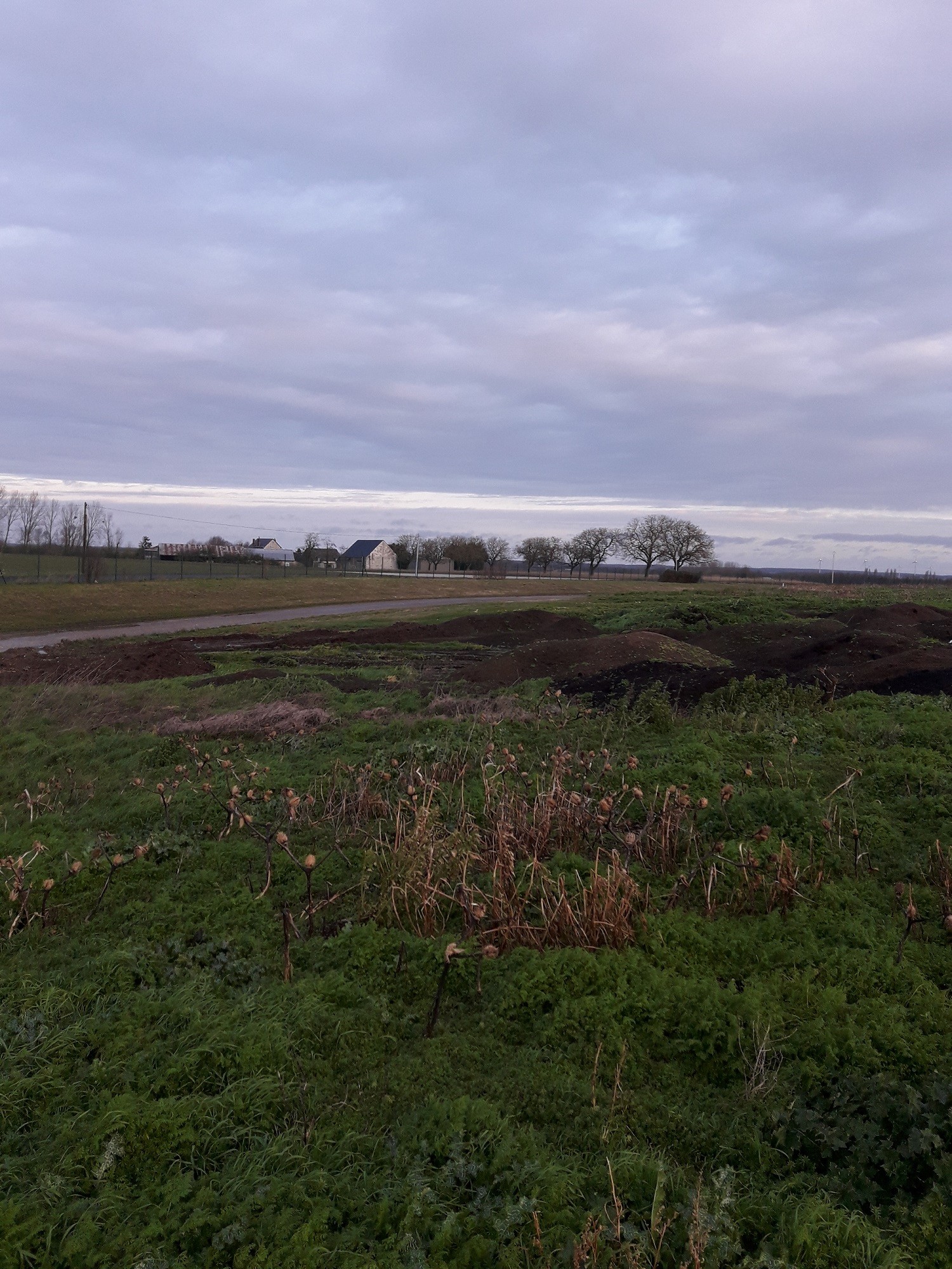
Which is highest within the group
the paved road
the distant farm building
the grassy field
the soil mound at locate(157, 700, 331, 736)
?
the distant farm building

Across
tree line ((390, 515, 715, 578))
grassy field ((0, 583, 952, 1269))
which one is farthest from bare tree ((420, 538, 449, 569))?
grassy field ((0, 583, 952, 1269))

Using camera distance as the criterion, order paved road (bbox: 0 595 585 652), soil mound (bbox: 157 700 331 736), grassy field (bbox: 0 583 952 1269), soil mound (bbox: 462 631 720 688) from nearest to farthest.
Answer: grassy field (bbox: 0 583 952 1269) < soil mound (bbox: 157 700 331 736) < soil mound (bbox: 462 631 720 688) < paved road (bbox: 0 595 585 652)

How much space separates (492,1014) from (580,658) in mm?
9715

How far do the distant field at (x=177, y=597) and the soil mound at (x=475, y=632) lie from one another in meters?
10.6

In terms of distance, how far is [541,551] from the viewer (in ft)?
284

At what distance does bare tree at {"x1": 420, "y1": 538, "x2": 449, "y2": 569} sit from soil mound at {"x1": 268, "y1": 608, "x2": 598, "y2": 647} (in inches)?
2351

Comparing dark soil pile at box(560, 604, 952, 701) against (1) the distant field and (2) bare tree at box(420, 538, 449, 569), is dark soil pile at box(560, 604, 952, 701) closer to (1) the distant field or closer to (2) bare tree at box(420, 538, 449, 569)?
(1) the distant field

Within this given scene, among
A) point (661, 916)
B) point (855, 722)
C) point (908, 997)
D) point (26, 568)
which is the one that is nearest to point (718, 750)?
point (855, 722)

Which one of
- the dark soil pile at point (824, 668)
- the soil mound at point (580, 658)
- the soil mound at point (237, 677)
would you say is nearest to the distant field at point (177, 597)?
the soil mound at point (237, 677)

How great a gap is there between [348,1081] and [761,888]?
2982mm

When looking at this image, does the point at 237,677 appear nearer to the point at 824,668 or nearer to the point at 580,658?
the point at 580,658

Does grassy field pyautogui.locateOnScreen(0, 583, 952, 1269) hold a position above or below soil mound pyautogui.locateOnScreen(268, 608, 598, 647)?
below

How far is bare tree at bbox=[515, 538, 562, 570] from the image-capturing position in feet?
282

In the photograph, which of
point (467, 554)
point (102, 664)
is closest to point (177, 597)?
point (102, 664)
